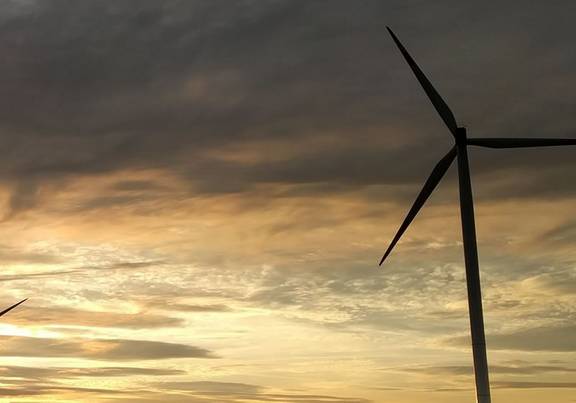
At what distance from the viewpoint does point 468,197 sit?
Result: 91500mm

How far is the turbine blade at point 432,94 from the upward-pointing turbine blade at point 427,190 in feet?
10.7

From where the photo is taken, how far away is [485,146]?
325 ft

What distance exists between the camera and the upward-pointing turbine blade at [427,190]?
9731 centimetres

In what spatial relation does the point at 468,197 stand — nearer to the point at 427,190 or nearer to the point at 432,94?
the point at 427,190

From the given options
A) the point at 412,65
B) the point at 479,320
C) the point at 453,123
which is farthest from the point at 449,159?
the point at 479,320

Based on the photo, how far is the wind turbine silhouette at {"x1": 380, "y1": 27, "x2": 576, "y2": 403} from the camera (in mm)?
86875

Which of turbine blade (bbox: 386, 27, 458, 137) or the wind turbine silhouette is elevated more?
turbine blade (bbox: 386, 27, 458, 137)

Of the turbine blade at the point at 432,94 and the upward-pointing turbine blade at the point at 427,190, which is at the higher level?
the turbine blade at the point at 432,94

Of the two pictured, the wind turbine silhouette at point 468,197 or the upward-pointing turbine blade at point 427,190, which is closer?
the wind turbine silhouette at point 468,197

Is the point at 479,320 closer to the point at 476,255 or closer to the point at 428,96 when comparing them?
the point at 476,255

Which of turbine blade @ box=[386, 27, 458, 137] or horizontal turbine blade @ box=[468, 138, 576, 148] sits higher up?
turbine blade @ box=[386, 27, 458, 137]

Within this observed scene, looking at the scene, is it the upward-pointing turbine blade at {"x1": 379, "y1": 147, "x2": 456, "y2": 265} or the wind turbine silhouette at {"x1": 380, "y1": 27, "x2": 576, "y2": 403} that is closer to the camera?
the wind turbine silhouette at {"x1": 380, "y1": 27, "x2": 576, "y2": 403}

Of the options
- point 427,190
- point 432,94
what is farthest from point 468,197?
point 432,94

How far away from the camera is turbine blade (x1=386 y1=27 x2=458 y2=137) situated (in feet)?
322
